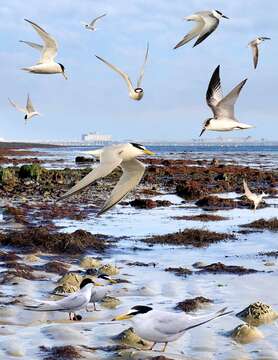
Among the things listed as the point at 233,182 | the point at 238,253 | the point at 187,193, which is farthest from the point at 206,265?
the point at 233,182

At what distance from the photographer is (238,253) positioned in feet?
50.6

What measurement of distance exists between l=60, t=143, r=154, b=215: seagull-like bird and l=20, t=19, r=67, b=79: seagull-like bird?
128 inches

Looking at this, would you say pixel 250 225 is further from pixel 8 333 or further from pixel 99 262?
pixel 8 333

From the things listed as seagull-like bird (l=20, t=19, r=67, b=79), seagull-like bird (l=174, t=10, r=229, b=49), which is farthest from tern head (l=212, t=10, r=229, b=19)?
seagull-like bird (l=20, t=19, r=67, b=79)

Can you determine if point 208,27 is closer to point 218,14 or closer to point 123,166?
point 218,14

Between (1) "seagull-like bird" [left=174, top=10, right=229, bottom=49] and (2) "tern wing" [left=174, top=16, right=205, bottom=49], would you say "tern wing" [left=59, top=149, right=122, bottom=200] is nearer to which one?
(1) "seagull-like bird" [left=174, top=10, right=229, bottom=49]

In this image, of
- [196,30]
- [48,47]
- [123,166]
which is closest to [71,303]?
[123,166]

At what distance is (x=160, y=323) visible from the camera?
309 inches

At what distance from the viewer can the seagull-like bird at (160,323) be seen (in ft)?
25.8

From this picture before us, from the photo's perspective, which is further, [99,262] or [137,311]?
[99,262]

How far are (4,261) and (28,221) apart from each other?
19.7ft

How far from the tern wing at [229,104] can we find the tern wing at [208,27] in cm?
96

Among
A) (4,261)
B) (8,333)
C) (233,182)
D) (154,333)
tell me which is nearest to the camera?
(154,333)

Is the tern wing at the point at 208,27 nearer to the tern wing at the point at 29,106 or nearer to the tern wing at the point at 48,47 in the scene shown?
the tern wing at the point at 48,47
